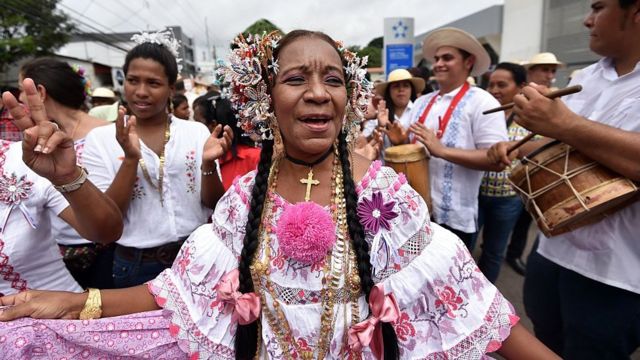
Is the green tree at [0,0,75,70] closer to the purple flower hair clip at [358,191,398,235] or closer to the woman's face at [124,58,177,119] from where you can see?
the woman's face at [124,58,177,119]

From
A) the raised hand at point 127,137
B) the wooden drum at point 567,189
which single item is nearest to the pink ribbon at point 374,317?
the wooden drum at point 567,189

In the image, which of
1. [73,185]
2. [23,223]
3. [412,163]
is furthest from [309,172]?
[412,163]

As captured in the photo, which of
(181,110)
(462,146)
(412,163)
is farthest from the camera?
(181,110)

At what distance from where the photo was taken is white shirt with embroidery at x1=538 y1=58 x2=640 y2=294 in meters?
1.62

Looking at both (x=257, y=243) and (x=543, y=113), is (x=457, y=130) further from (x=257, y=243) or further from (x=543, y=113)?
(x=257, y=243)

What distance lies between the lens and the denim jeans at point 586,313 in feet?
5.47

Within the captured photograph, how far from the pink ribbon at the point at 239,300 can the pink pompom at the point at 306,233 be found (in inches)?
7.9

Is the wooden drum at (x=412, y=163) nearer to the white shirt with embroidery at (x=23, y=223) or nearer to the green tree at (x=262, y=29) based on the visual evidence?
the green tree at (x=262, y=29)

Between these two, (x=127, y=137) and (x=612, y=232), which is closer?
(x=612, y=232)

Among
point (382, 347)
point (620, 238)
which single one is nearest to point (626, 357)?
point (620, 238)

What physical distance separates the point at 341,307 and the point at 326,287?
0.30ft

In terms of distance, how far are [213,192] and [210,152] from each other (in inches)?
10.5

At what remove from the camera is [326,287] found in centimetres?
131

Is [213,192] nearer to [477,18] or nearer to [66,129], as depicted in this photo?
[66,129]
